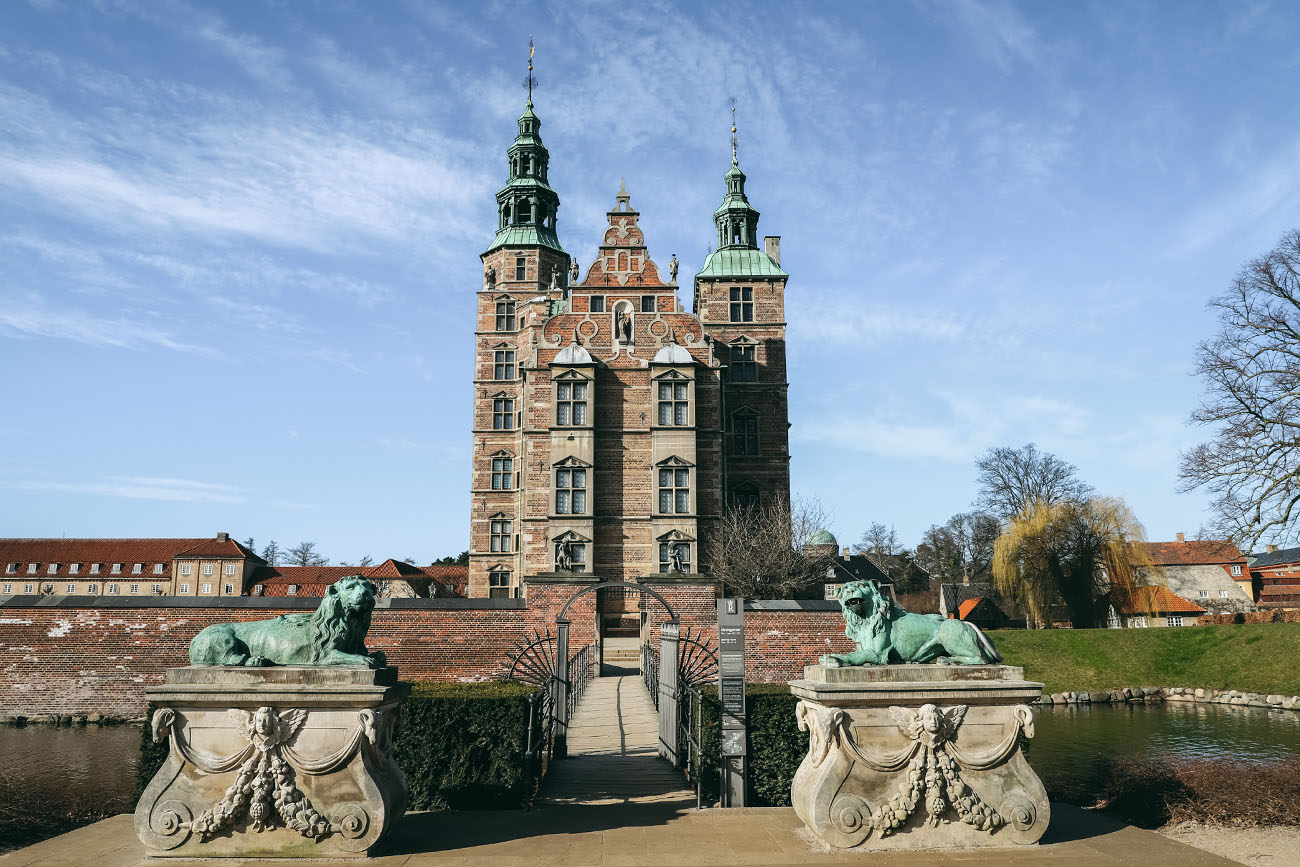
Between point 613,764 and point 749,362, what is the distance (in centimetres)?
2742

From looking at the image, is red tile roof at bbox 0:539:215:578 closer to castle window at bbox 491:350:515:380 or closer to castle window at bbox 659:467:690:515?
castle window at bbox 491:350:515:380

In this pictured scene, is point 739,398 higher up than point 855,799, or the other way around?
point 739,398

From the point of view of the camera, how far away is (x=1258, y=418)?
24875mm

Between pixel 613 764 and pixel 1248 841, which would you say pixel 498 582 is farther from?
pixel 1248 841

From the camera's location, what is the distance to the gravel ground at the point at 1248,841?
7.25m

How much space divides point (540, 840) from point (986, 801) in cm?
379

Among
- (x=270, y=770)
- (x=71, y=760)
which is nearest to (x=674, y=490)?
(x=71, y=760)

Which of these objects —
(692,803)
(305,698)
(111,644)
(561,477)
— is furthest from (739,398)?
(305,698)

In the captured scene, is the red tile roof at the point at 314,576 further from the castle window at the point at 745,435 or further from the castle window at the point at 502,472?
the castle window at the point at 745,435

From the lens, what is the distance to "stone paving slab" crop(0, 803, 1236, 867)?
277 inches

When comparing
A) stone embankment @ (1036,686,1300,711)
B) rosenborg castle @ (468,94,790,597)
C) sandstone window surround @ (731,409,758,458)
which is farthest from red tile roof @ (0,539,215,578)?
stone embankment @ (1036,686,1300,711)

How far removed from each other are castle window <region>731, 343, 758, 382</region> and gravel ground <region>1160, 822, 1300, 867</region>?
97.6ft

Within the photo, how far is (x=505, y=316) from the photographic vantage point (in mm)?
39562

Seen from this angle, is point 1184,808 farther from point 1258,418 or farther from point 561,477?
point 561,477
